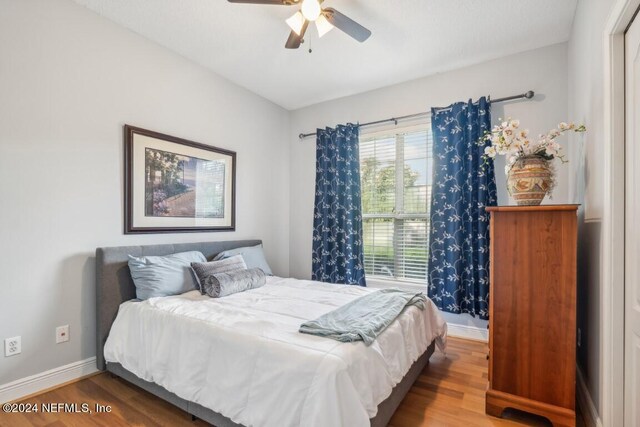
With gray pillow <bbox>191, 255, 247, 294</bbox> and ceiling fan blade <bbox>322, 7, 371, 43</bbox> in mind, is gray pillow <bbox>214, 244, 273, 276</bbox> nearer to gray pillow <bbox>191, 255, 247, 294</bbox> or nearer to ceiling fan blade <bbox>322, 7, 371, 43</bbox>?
gray pillow <bbox>191, 255, 247, 294</bbox>

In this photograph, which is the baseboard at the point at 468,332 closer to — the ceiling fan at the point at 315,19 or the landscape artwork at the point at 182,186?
→ the landscape artwork at the point at 182,186

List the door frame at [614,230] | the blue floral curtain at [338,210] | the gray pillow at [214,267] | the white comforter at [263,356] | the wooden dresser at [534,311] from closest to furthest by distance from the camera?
the white comforter at [263,356] < the door frame at [614,230] < the wooden dresser at [534,311] < the gray pillow at [214,267] < the blue floral curtain at [338,210]

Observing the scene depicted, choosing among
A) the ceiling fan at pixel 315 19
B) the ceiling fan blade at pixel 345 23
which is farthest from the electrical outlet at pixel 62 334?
the ceiling fan blade at pixel 345 23

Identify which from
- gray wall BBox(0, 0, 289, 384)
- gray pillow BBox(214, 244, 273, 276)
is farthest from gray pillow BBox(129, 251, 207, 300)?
gray pillow BBox(214, 244, 273, 276)

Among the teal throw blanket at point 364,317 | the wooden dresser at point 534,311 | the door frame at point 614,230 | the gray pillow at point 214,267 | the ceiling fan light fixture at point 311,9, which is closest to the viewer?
the door frame at point 614,230

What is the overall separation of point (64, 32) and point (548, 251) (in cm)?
350

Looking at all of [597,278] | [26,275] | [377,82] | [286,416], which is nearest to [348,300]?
[286,416]


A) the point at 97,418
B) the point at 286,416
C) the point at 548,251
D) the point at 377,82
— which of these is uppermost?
the point at 377,82

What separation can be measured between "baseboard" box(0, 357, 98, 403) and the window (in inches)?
109

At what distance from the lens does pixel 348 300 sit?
93.2 inches

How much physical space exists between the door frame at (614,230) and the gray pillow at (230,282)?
233cm

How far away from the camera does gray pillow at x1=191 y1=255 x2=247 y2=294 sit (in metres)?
2.58

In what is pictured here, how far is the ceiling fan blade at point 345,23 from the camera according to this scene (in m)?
1.98

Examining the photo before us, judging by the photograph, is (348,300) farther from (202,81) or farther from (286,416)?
(202,81)
